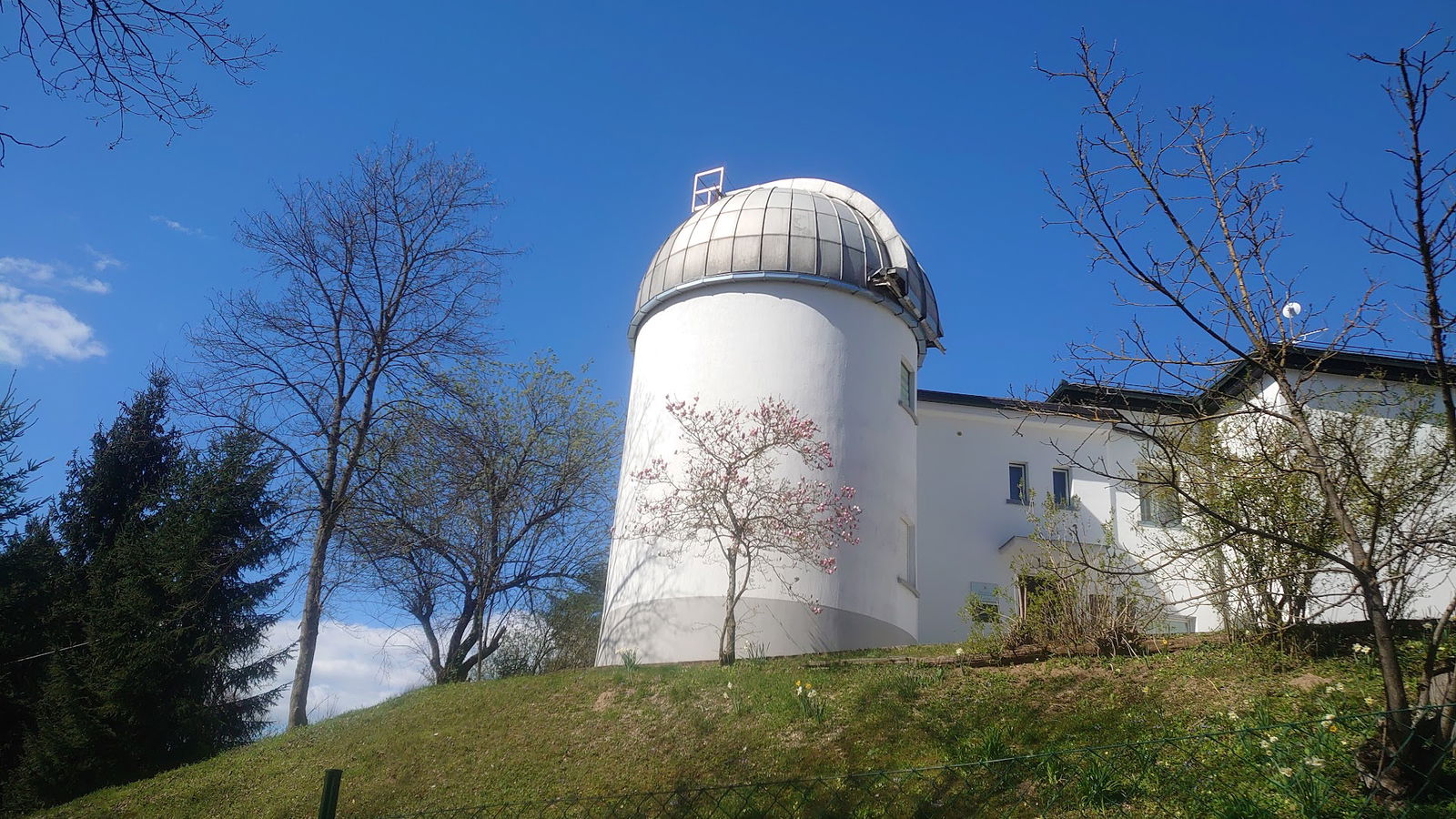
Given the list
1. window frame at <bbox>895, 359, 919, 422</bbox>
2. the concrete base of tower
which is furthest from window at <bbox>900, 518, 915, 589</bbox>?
window frame at <bbox>895, 359, 919, 422</bbox>

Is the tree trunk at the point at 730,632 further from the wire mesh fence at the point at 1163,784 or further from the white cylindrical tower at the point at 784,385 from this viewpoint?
the wire mesh fence at the point at 1163,784

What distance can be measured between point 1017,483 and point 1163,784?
49.1 feet

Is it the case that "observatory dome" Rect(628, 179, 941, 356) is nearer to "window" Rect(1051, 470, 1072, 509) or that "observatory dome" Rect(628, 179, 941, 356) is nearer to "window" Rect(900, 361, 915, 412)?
"window" Rect(900, 361, 915, 412)

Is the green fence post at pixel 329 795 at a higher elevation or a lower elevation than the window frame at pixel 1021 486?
lower

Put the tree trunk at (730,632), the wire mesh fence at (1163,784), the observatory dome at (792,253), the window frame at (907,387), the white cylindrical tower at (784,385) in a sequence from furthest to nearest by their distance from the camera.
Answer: the window frame at (907,387)
the observatory dome at (792,253)
the white cylindrical tower at (784,385)
the tree trunk at (730,632)
the wire mesh fence at (1163,784)

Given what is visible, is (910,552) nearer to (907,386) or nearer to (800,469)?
(907,386)

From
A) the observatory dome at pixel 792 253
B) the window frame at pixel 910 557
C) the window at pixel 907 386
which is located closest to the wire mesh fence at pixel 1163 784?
the window frame at pixel 910 557

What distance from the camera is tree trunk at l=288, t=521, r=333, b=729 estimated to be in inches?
584

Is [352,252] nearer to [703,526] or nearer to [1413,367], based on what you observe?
[703,526]

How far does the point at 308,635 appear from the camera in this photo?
49.6 feet

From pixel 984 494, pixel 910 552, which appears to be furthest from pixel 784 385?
pixel 984 494

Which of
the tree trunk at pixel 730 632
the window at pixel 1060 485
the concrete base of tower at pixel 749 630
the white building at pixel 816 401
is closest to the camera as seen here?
the tree trunk at pixel 730 632

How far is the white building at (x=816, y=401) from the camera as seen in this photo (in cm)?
1548

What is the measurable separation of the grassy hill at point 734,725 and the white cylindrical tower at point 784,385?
224 cm
